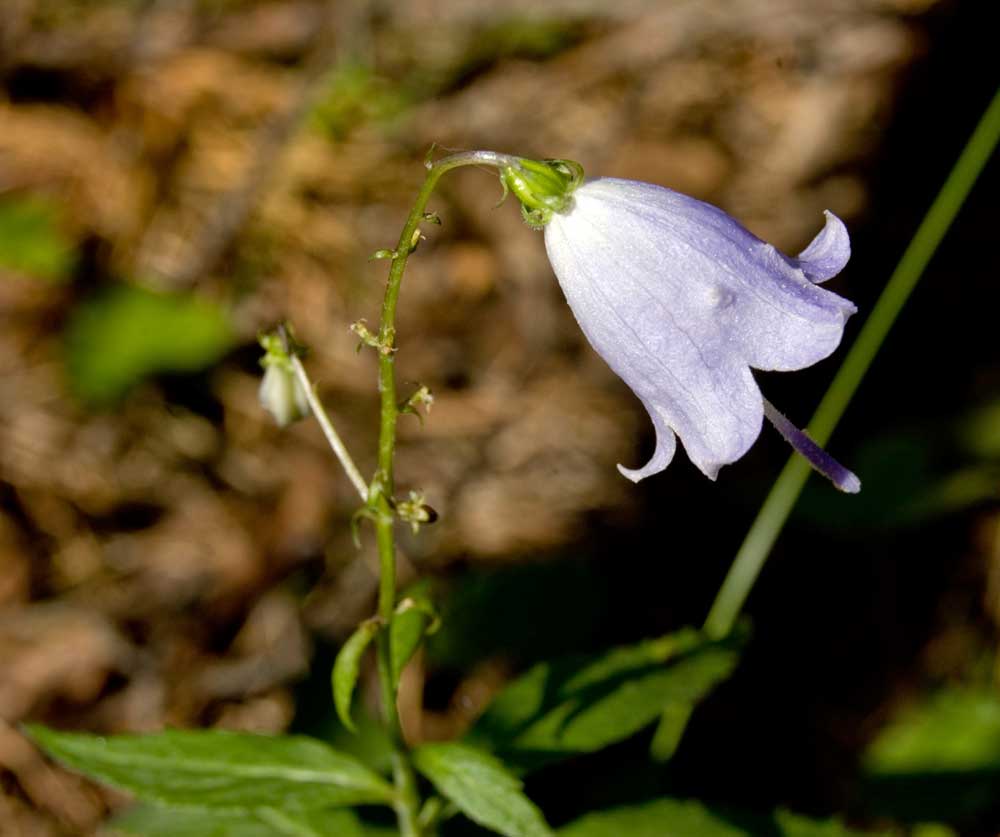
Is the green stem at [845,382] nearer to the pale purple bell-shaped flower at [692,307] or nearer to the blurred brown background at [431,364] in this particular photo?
the blurred brown background at [431,364]

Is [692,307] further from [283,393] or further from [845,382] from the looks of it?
[845,382]

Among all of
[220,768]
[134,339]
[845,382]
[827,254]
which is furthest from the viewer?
[134,339]

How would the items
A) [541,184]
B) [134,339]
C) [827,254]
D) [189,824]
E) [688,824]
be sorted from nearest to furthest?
[541,184] < [827,254] < [688,824] < [189,824] < [134,339]

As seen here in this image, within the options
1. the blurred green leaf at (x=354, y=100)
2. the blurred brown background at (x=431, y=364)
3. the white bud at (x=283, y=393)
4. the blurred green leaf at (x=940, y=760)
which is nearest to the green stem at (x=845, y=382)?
the blurred brown background at (x=431, y=364)

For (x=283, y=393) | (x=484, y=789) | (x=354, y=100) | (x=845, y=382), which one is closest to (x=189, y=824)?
(x=484, y=789)

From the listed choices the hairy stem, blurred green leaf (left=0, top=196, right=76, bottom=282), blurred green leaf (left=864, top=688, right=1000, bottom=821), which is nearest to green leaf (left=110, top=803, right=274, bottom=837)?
the hairy stem

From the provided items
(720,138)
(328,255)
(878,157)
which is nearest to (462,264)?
(328,255)

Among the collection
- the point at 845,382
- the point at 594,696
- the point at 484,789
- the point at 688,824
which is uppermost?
the point at 845,382

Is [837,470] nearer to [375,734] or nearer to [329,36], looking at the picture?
[375,734]
